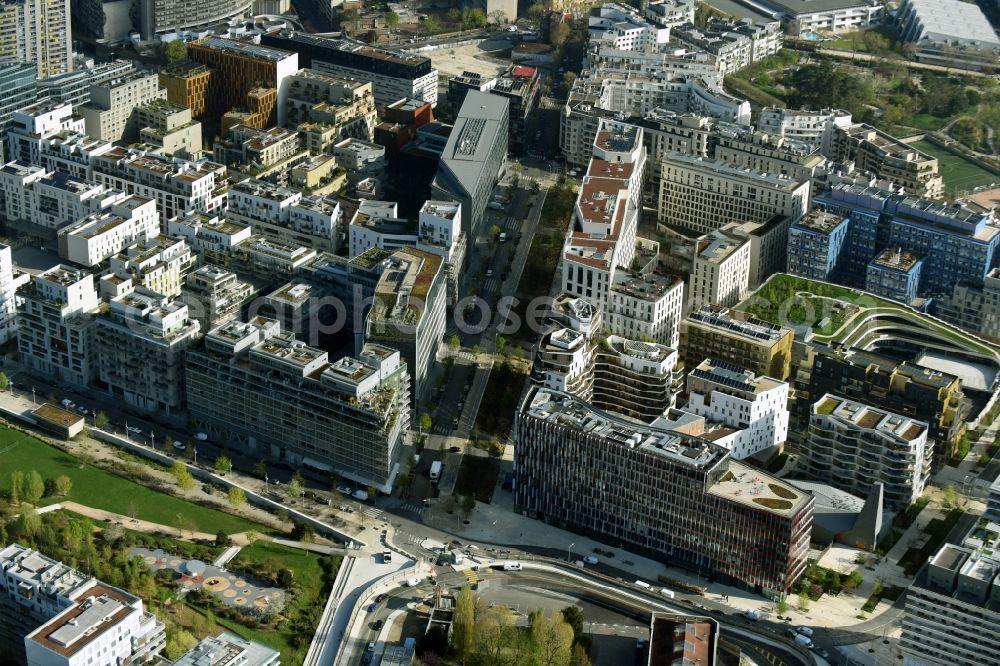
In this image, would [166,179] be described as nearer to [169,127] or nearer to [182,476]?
[169,127]

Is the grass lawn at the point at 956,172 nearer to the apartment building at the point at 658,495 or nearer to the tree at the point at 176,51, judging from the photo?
the apartment building at the point at 658,495

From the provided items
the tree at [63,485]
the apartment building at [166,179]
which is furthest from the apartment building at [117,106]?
the tree at [63,485]

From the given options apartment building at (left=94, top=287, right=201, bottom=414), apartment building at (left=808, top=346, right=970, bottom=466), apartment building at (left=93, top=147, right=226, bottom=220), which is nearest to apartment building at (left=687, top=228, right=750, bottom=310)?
apartment building at (left=808, top=346, right=970, bottom=466)

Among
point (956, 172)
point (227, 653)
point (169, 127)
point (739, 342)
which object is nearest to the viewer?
point (227, 653)

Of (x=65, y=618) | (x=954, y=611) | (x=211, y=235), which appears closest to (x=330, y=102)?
(x=211, y=235)

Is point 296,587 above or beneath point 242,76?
beneath

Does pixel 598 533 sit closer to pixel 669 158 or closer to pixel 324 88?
pixel 669 158
